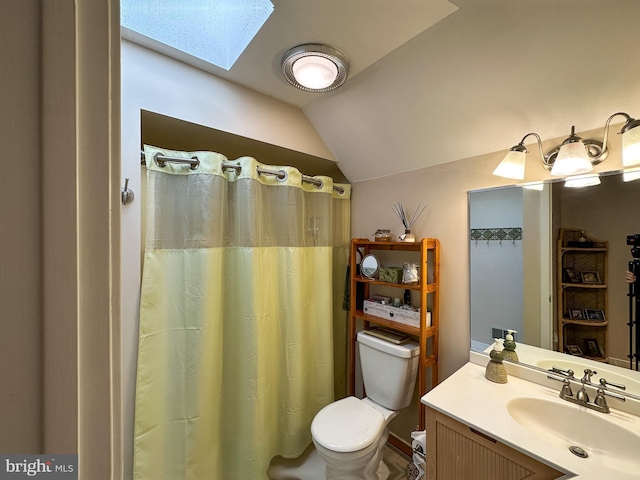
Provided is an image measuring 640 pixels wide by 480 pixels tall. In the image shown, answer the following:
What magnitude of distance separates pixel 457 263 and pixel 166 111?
1.79 m

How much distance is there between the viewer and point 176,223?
1.33 m

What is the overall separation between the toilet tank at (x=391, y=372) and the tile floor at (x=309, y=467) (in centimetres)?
47

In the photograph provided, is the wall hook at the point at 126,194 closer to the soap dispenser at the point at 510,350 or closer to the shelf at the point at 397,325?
the shelf at the point at 397,325

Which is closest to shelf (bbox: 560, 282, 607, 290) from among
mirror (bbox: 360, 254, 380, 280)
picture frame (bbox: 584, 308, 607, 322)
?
picture frame (bbox: 584, 308, 607, 322)

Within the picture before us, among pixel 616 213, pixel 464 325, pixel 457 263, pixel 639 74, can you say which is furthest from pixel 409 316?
pixel 639 74

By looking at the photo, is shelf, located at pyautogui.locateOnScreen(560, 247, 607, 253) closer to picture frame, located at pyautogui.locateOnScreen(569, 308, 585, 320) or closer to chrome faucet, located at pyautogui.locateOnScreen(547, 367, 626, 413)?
picture frame, located at pyautogui.locateOnScreen(569, 308, 585, 320)

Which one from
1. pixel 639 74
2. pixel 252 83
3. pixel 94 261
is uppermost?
pixel 252 83

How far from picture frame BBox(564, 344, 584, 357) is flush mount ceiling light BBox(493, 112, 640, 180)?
0.79 metres

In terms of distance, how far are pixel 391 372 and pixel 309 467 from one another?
0.86m

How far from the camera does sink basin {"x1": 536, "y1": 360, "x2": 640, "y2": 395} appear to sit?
1028 millimetres

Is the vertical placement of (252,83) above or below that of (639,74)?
above

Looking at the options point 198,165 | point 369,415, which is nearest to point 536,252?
point 369,415
